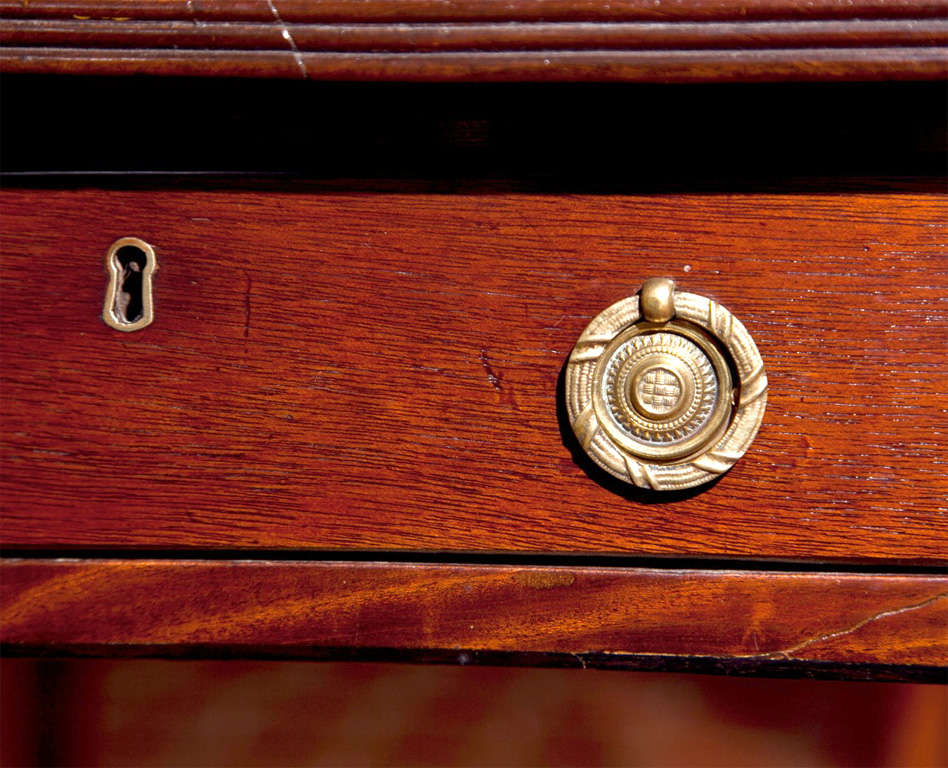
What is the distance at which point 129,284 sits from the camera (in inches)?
17.1

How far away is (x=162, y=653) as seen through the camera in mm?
429

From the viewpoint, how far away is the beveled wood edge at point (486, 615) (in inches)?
16.0

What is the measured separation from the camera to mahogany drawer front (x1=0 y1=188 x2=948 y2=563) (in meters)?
0.41

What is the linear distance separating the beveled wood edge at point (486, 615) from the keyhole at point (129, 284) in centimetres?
14

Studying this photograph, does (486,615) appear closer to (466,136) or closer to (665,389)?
(665,389)

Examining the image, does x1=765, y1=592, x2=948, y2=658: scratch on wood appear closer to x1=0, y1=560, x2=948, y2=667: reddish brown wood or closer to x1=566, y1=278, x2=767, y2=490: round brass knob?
x1=0, y1=560, x2=948, y2=667: reddish brown wood

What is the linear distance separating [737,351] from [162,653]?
14.5 inches

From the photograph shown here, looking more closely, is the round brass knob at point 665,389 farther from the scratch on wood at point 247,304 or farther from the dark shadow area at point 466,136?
the scratch on wood at point 247,304

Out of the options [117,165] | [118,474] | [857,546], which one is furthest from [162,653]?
[857,546]

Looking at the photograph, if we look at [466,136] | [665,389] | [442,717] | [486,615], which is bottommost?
[442,717]

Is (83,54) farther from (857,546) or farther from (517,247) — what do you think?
(857,546)

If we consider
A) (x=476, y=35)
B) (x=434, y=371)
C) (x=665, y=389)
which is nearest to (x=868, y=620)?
(x=665, y=389)

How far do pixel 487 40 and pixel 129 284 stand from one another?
0.25 m

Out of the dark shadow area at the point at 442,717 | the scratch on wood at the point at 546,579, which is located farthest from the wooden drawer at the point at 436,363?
the dark shadow area at the point at 442,717
